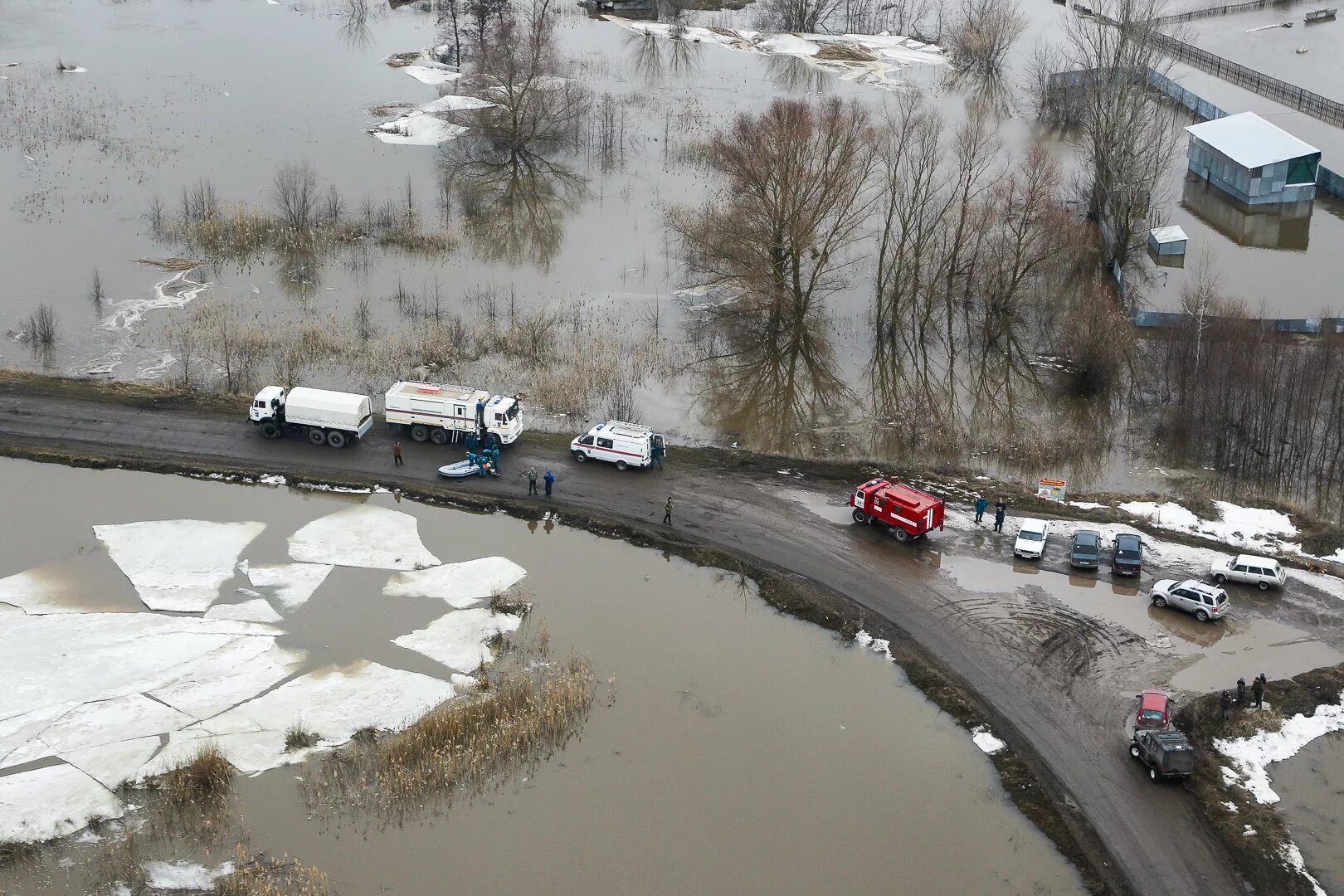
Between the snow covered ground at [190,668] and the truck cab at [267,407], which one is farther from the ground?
the truck cab at [267,407]

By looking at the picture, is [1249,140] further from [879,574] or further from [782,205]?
[879,574]

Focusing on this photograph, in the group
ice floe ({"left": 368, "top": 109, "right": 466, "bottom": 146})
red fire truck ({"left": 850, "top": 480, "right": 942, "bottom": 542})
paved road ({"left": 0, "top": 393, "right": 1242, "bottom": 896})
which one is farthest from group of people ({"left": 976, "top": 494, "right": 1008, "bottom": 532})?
ice floe ({"left": 368, "top": 109, "right": 466, "bottom": 146})

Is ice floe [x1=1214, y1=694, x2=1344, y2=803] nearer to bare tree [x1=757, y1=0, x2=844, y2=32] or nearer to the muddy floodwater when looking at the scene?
the muddy floodwater

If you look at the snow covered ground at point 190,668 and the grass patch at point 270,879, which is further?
the snow covered ground at point 190,668

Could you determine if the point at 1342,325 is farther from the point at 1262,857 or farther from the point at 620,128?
the point at 620,128

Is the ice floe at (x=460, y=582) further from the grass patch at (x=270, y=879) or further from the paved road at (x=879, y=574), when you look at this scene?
the grass patch at (x=270, y=879)

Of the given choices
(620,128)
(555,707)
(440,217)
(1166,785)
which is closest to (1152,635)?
(1166,785)

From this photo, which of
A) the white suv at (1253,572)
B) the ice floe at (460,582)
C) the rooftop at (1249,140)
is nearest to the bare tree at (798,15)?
the rooftop at (1249,140)

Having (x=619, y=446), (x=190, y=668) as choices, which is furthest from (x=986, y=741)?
(x=190, y=668)
